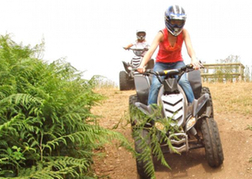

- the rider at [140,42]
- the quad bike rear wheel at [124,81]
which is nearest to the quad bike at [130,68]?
the quad bike rear wheel at [124,81]

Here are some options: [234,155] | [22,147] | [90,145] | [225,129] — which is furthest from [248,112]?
[22,147]

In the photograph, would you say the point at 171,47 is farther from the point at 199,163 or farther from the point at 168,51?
the point at 199,163

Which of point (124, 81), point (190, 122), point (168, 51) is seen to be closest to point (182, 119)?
point (190, 122)

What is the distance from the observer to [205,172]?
12.0ft

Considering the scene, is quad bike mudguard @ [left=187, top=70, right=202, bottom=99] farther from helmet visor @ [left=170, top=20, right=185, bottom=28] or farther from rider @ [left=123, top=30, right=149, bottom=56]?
rider @ [left=123, top=30, right=149, bottom=56]

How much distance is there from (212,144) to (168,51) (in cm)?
140

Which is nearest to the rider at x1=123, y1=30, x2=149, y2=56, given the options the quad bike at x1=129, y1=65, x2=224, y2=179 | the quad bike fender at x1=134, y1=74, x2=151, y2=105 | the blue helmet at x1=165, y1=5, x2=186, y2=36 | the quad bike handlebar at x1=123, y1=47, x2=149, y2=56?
the quad bike handlebar at x1=123, y1=47, x2=149, y2=56

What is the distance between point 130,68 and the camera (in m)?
9.47

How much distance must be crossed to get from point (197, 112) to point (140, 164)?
95cm

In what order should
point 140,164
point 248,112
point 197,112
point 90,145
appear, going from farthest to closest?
point 248,112, point 197,112, point 140,164, point 90,145

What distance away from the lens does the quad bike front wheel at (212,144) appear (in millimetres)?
3426

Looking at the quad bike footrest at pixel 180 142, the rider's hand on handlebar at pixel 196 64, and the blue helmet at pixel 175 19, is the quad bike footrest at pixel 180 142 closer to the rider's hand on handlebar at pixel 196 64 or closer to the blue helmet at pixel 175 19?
the rider's hand on handlebar at pixel 196 64

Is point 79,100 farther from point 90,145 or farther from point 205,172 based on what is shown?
point 205,172

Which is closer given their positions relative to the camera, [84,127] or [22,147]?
[22,147]
